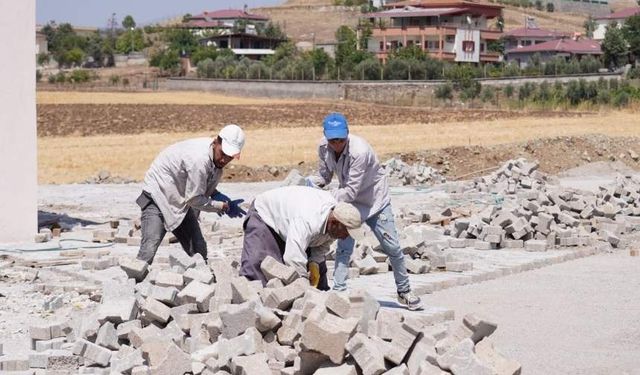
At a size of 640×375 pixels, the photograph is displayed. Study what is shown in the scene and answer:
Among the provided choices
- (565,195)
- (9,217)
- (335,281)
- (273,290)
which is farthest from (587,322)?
(9,217)

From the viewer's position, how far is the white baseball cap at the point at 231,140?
30.2 ft

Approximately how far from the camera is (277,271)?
7996 mm

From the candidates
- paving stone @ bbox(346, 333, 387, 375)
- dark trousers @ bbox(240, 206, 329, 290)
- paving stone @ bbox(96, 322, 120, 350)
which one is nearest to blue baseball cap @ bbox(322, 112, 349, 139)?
dark trousers @ bbox(240, 206, 329, 290)

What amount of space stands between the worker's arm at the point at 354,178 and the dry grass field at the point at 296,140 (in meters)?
16.8

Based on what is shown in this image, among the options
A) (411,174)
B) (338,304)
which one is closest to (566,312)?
(338,304)

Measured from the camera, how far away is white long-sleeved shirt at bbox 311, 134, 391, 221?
957 cm

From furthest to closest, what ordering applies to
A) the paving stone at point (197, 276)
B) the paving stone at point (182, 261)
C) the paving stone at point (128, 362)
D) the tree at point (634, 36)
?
the tree at point (634, 36) < the paving stone at point (182, 261) < the paving stone at point (197, 276) < the paving stone at point (128, 362)

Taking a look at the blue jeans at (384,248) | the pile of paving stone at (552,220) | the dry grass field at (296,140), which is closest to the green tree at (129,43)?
the dry grass field at (296,140)

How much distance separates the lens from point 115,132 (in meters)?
44.8

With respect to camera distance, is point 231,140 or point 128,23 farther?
point 128,23

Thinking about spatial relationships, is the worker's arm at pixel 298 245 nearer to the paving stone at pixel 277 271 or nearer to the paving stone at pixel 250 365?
the paving stone at pixel 277 271

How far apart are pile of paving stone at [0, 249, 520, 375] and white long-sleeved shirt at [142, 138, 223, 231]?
91cm

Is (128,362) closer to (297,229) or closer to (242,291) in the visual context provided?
(242,291)

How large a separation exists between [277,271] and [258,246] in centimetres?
51
